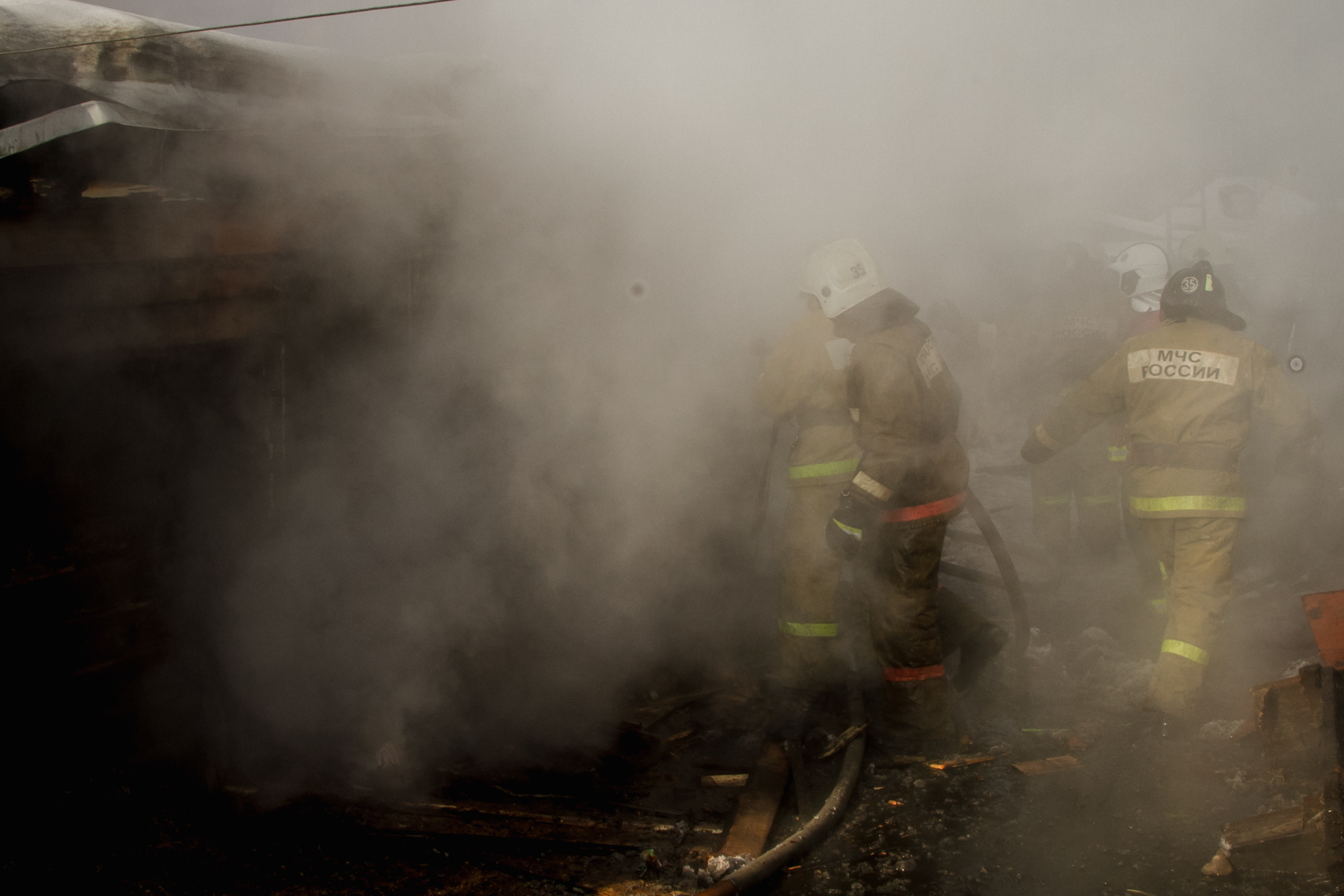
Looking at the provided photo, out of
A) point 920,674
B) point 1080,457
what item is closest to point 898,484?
point 920,674

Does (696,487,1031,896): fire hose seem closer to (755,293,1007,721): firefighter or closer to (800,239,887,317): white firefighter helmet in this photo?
(755,293,1007,721): firefighter

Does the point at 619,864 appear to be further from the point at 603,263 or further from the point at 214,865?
the point at 603,263

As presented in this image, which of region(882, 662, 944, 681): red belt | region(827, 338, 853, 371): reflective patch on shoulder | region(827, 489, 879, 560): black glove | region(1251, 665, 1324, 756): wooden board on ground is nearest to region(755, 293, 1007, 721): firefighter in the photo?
region(827, 338, 853, 371): reflective patch on shoulder

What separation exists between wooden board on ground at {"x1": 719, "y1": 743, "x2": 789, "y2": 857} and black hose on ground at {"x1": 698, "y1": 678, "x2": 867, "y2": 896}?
11 cm

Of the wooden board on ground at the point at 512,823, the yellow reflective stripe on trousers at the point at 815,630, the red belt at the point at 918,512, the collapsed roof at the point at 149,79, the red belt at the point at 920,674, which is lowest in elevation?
the wooden board on ground at the point at 512,823

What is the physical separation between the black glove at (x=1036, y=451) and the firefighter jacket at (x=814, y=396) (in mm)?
849

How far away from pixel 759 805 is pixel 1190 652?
1.85m

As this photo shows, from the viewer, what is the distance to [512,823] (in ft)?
9.12

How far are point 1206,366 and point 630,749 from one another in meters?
2.80

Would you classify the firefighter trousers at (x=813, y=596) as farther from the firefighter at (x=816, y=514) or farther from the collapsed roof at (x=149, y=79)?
the collapsed roof at (x=149, y=79)

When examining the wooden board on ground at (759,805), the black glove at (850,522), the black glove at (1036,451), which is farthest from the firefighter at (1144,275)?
the wooden board on ground at (759,805)

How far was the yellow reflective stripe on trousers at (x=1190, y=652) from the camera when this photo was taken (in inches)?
129

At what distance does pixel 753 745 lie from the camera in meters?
3.34

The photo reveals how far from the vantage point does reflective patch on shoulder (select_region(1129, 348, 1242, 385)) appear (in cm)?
337
